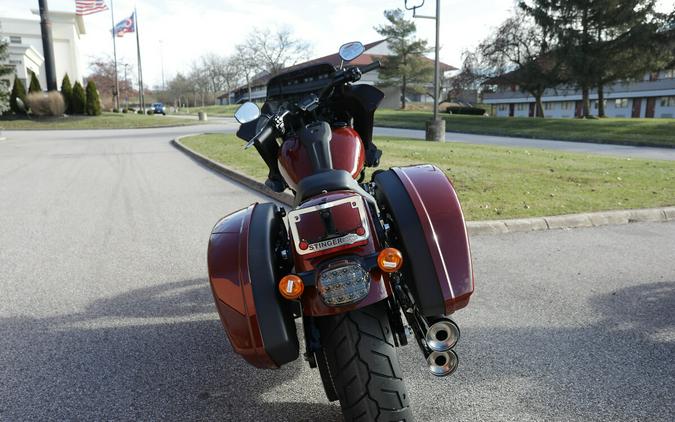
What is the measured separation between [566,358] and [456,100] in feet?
239

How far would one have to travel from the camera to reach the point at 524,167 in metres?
10.1

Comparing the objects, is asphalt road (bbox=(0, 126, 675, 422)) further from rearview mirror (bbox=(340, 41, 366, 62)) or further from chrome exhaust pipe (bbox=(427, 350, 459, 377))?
rearview mirror (bbox=(340, 41, 366, 62))

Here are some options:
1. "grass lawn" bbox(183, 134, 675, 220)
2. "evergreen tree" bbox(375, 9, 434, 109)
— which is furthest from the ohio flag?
"grass lawn" bbox(183, 134, 675, 220)

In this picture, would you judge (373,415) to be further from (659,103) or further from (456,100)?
(456,100)

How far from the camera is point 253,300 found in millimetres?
1957

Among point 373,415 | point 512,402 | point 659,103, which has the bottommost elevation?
point 512,402

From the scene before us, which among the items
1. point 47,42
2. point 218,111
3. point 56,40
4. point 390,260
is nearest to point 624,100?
point 218,111

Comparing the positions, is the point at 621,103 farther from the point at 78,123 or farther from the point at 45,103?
the point at 45,103

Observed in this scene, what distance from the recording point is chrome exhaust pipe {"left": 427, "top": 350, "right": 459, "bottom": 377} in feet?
6.48

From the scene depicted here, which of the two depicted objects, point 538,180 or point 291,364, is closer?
point 291,364

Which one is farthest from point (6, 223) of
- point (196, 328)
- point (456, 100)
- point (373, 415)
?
point (456, 100)

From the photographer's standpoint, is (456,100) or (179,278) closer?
(179,278)

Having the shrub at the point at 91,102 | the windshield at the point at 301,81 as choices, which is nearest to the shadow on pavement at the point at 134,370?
the windshield at the point at 301,81

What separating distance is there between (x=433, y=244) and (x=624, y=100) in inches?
2609
